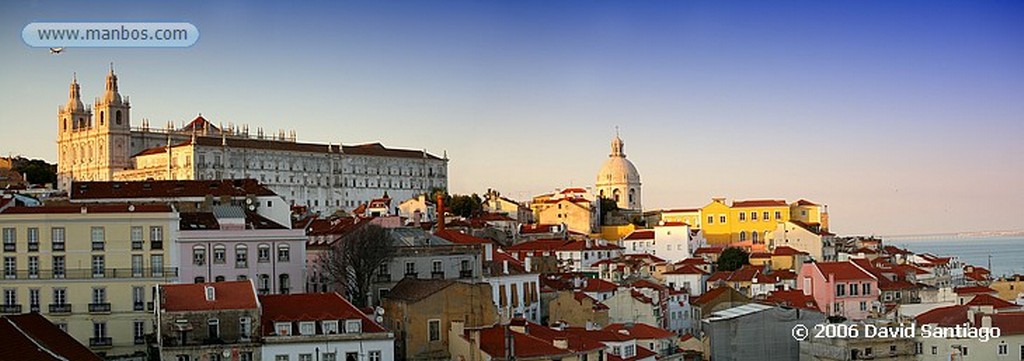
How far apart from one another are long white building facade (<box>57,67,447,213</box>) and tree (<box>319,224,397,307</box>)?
107 ft

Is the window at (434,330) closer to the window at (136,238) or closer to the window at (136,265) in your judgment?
the window at (136,265)

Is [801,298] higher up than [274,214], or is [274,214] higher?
[274,214]

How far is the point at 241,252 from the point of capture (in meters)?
18.3

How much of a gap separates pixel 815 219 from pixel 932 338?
91.6 ft

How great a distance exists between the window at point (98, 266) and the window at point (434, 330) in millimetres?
4320

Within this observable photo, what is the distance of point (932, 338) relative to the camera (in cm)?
1794

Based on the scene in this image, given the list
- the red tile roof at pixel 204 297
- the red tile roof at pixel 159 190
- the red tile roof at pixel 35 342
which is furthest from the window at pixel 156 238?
the red tile roof at pixel 159 190

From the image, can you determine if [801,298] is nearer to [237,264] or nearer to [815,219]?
[237,264]

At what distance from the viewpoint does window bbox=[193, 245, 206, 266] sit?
1786 centimetres

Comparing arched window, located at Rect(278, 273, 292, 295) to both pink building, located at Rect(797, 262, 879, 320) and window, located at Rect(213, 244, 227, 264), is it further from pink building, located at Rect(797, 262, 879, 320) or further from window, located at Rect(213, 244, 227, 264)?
pink building, located at Rect(797, 262, 879, 320)

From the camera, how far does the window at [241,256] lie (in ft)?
59.8

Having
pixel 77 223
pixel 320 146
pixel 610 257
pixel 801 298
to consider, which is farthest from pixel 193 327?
pixel 320 146

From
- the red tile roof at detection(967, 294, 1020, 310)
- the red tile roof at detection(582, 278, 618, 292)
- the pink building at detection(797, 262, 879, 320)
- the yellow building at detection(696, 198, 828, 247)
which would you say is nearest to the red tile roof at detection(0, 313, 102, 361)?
the red tile roof at detection(582, 278, 618, 292)

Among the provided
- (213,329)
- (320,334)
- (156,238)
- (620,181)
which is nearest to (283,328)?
(320,334)
